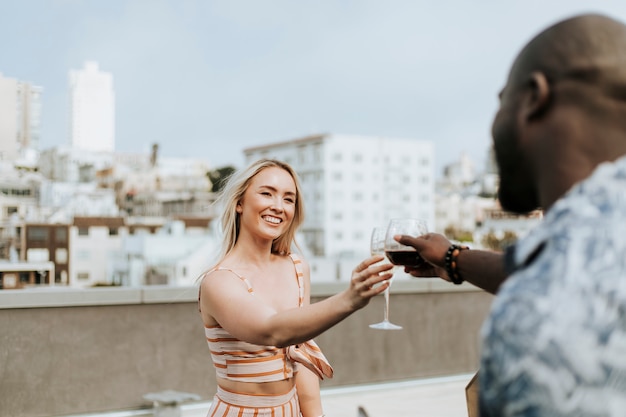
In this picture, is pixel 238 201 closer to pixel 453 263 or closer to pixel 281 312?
pixel 281 312

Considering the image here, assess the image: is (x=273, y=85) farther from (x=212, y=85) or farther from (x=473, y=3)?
(x=473, y=3)

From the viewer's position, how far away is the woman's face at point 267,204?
2.28 metres

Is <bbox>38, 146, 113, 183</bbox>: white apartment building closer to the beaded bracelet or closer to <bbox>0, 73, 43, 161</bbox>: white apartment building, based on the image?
<bbox>0, 73, 43, 161</bbox>: white apartment building

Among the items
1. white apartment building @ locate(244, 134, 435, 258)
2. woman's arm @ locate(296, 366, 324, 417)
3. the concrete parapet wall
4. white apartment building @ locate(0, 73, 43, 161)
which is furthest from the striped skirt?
white apartment building @ locate(244, 134, 435, 258)

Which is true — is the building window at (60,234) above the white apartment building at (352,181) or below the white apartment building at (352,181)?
below

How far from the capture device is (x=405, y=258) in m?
1.62

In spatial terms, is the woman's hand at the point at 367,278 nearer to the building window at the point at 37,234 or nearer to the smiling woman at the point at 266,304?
the smiling woman at the point at 266,304

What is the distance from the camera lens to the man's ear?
0.83 m

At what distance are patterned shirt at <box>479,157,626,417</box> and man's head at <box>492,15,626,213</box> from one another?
0.07 m

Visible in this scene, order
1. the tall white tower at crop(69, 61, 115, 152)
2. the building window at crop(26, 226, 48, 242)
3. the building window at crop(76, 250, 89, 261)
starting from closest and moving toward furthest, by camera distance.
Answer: the building window at crop(26, 226, 48, 242) → the building window at crop(76, 250, 89, 261) → the tall white tower at crop(69, 61, 115, 152)

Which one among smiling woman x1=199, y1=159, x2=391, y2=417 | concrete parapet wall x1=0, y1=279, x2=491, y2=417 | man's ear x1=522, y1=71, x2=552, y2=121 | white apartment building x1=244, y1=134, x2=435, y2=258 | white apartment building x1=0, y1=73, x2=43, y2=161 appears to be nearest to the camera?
man's ear x1=522, y1=71, x2=552, y2=121

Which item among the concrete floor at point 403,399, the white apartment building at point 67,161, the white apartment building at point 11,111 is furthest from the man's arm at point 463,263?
the white apartment building at point 67,161

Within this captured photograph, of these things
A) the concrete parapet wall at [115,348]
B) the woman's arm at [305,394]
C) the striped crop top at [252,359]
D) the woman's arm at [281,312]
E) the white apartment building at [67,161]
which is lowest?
the concrete parapet wall at [115,348]

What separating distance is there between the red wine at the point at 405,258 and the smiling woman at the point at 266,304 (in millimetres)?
155
